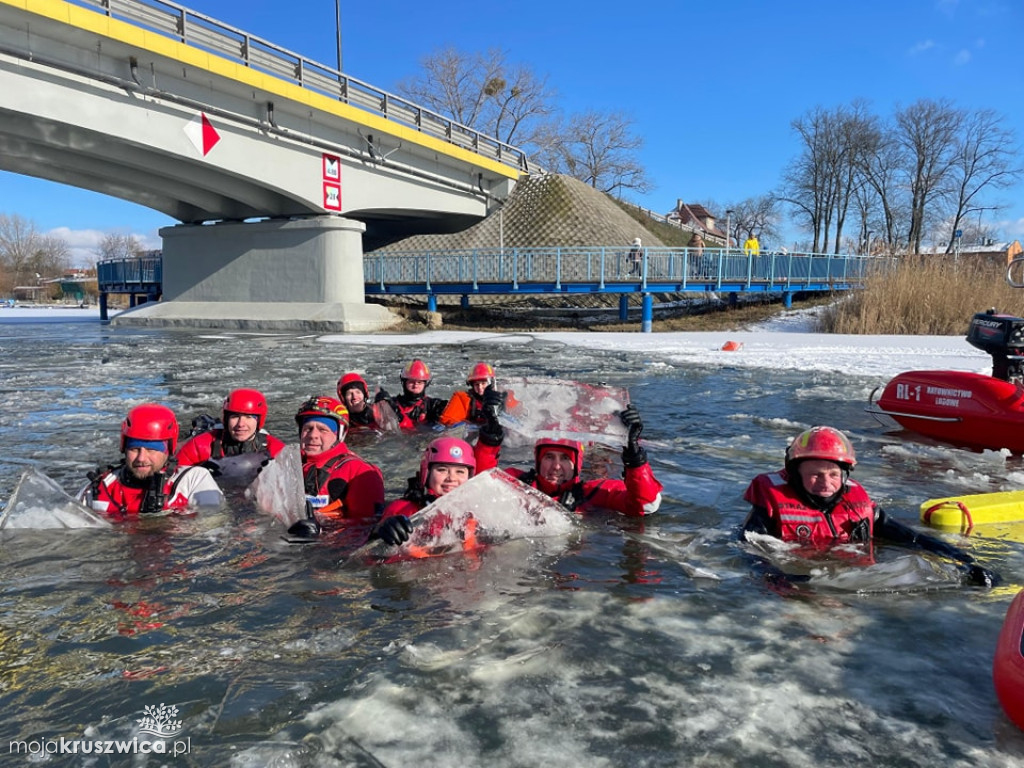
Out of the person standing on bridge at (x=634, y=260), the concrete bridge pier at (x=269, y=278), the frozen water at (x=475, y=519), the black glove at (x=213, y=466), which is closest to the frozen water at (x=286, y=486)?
the frozen water at (x=475, y=519)

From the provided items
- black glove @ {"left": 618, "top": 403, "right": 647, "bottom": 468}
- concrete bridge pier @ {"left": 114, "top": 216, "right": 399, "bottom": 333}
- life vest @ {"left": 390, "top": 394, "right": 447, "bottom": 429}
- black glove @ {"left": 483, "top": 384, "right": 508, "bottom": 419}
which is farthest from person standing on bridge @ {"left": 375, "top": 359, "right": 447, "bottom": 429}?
concrete bridge pier @ {"left": 114, "top": 216, "right": 399, "bottom": 333}

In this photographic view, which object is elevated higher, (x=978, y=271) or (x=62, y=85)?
(x=62, y=85)

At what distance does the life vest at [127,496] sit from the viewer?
→ 4.69 m

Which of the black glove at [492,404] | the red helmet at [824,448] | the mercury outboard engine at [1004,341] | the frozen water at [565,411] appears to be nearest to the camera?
the red helmet at [824,448]

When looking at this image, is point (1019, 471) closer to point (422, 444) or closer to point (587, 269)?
point (422, 444)

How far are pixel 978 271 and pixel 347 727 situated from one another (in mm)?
19604

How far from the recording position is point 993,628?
3.24m

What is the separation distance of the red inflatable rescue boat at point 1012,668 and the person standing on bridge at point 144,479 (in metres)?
4.42

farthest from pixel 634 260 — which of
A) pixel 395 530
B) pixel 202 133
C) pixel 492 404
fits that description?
pixel 395 530

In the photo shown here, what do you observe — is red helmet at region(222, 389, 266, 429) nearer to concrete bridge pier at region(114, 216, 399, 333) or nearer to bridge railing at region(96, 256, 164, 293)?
concrete bridge pier at region(114, 216, 399, 333)

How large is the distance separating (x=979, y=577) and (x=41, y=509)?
5312mm

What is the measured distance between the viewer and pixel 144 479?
4719 mm

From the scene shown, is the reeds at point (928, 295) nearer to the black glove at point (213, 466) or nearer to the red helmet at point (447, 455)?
the red helmet at point (447, 455)

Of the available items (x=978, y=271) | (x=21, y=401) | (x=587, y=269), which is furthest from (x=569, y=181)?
(x=21, y=401)
